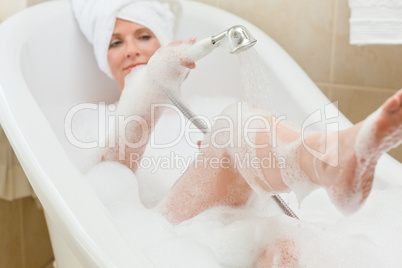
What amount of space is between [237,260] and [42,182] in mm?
349

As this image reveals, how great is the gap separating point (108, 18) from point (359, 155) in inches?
35.6

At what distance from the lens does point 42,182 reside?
0.75 m

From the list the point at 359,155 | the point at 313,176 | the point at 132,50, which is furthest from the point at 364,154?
the point at 132,50

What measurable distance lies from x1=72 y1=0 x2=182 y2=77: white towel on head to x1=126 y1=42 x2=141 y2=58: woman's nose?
0.06 meters

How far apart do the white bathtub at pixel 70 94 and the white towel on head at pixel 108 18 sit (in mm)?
48

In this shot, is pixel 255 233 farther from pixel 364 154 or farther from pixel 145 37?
pixel 145 37

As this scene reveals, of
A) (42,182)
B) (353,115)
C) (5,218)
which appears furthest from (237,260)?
(5,218)

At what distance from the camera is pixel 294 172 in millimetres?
753

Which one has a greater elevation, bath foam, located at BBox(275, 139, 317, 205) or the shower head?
the shower head

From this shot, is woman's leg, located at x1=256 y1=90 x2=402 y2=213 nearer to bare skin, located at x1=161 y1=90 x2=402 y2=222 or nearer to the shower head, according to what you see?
bare skin, located at x1=161 y1=90 x2=402 y2=222

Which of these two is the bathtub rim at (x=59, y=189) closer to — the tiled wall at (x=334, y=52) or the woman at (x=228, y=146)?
the woman at (x=228, y=146)

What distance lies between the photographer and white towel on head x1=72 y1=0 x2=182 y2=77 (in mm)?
1343

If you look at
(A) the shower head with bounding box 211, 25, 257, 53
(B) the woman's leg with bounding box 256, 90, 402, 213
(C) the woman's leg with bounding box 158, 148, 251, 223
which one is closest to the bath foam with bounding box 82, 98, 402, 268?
(C) the woman's leg with bounding box 158, 148, 251, 223

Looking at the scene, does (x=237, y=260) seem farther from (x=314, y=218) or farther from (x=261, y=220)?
(x=314, y=218)
